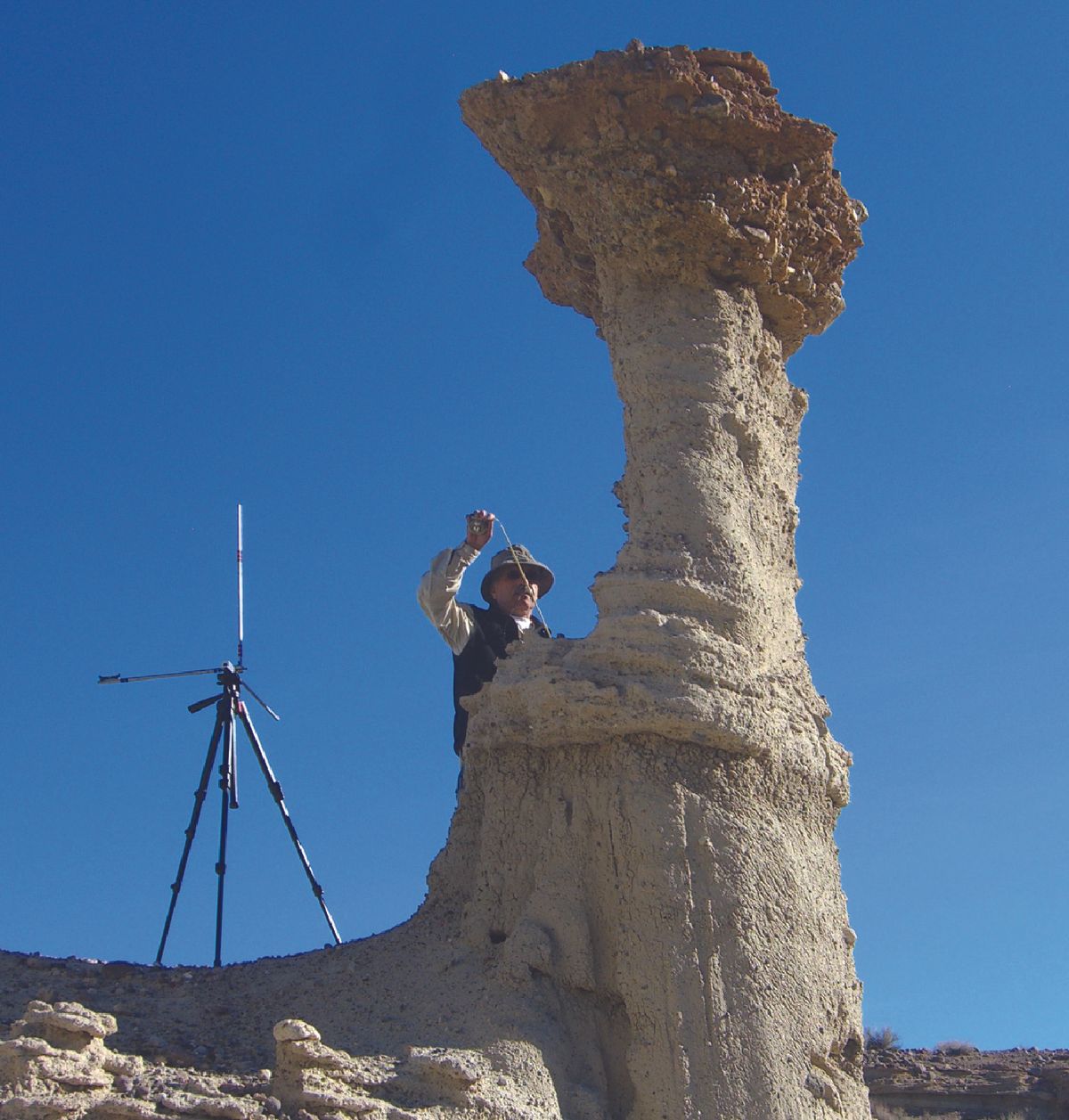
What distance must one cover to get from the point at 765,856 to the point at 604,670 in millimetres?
1050

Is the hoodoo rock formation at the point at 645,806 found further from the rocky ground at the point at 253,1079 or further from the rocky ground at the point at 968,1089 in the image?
the rocky ground at the point at 968,1089

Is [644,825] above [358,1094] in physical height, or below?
above

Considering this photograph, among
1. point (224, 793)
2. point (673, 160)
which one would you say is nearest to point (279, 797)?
point (224, 793)

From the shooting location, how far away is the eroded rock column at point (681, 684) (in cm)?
620

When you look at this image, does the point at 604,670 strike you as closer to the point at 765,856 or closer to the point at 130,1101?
the point at 765,856

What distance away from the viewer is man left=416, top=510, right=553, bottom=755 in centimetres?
776

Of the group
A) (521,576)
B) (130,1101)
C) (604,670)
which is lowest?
(130,1101)

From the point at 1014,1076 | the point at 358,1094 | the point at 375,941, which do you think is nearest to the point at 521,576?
the point at 375,941

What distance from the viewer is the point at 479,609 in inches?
328

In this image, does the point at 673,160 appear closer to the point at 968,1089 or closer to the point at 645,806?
the point at 645,806

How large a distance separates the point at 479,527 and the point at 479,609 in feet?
2.47

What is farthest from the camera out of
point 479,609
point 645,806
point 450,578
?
point 479,609

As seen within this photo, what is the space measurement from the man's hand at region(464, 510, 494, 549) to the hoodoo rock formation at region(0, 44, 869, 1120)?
0.70 meters

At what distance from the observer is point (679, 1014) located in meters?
6.07
